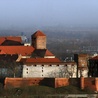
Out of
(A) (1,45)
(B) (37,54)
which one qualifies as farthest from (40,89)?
(A) (1,45)

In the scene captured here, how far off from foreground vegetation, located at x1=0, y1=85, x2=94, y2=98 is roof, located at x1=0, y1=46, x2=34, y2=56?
35.1 feet

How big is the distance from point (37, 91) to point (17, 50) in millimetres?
13202

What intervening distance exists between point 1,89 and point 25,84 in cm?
232

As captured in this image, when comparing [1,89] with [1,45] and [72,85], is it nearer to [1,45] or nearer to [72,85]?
[72,85]

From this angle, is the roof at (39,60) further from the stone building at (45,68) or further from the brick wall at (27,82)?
the brick wall at (27,82)

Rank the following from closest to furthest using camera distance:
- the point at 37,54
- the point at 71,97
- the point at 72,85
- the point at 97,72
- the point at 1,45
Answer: the point at 71,97, the point at 72,85, the point at 97,72, the point at 37,54, the point at 1,45

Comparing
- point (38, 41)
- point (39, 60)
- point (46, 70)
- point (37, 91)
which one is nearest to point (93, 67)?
point (46, 70)

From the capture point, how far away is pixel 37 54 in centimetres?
4972

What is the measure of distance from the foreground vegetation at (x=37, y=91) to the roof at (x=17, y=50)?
10693 millimetres

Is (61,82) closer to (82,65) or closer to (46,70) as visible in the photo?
(82,65)

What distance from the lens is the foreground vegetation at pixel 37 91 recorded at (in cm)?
3679

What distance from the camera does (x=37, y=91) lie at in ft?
125

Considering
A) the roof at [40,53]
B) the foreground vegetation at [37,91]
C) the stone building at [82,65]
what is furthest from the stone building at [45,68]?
the foreground vegetation at [37,91]

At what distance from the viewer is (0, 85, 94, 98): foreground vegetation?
121 ft
